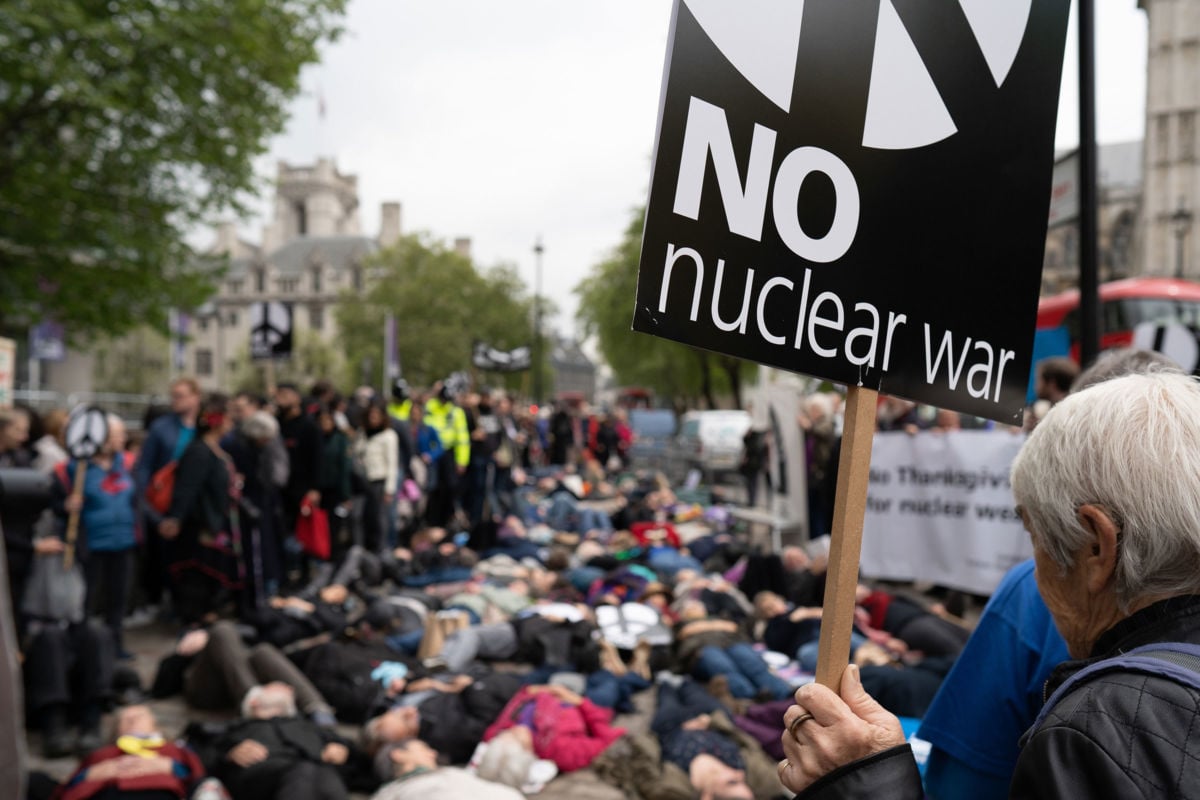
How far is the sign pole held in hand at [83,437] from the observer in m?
6.36

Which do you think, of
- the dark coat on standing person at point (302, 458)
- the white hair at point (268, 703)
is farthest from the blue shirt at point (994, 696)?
the dark coat on standing person at point (302, 458)

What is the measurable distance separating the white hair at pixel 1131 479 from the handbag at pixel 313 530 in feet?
29.5

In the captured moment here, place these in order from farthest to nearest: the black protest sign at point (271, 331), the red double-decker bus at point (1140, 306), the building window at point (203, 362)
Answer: the building window at point (203, 362) < the red double-decker bus at point (1140, 306) < the black protest sign at point (271, 331)

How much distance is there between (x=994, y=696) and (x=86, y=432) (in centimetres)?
621

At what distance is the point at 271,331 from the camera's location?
12375 mm

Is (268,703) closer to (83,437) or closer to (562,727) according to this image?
(562,727)

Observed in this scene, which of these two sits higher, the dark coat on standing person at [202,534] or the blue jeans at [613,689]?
the dark coat on standing person at [202,534]

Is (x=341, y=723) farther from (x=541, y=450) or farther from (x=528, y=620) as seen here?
(x=541, y=450)

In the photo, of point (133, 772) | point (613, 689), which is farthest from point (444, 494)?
point (133, 772)

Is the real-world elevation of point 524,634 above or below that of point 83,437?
below

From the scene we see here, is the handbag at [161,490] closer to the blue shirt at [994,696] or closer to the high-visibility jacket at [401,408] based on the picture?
the high-visibility jacket at [401,408]

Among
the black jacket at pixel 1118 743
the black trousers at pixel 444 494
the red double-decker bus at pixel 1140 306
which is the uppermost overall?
the red double-decker bus at pixel 1140 306

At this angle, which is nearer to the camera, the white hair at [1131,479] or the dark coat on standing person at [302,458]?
the white hair at [1131,479]

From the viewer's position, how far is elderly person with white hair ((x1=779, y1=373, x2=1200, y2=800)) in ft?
3.59
